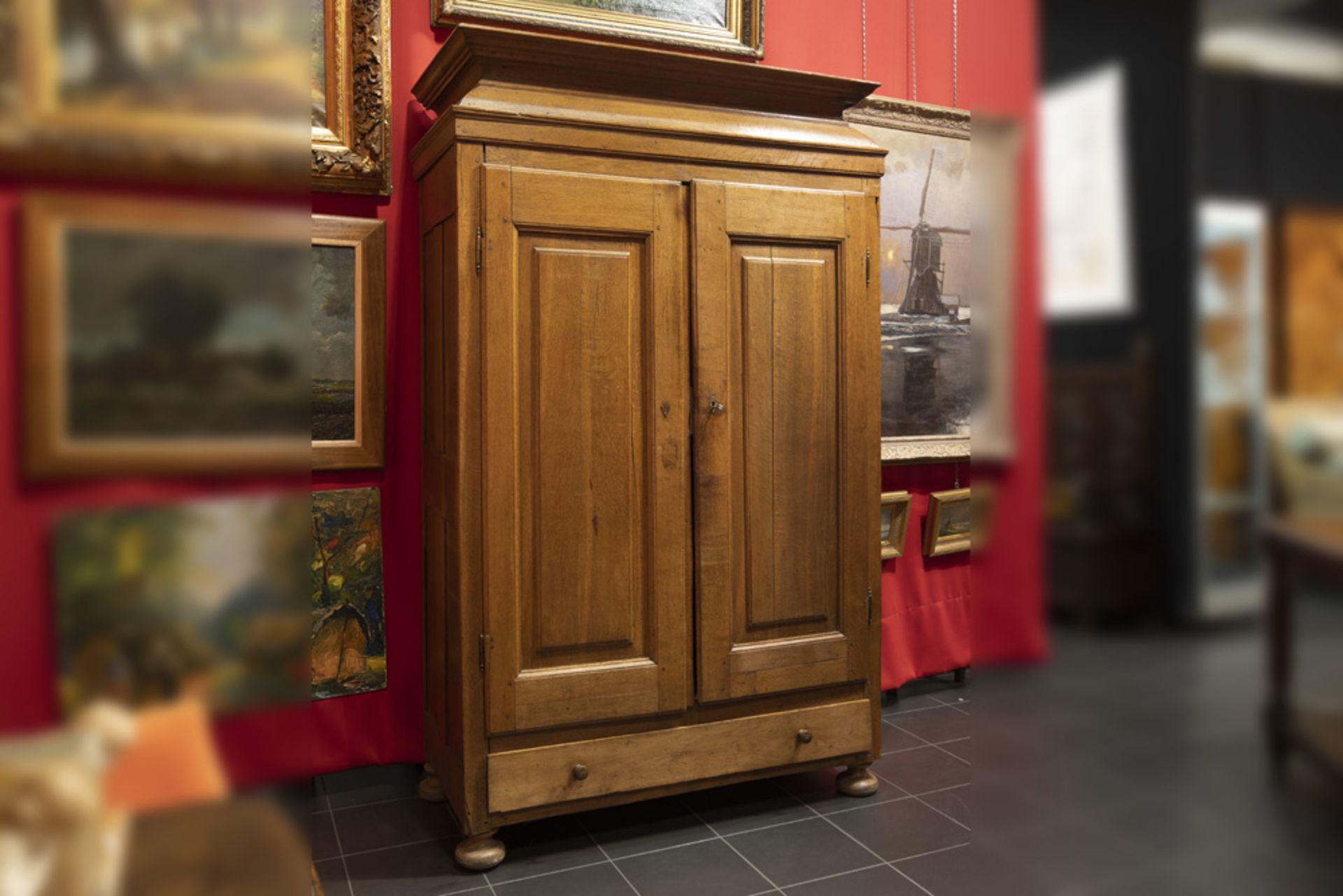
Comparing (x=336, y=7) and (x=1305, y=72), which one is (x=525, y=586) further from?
(x=1305, y=72)

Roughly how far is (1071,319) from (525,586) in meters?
2.13

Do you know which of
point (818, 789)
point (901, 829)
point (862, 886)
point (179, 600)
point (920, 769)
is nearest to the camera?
point (179, 600)

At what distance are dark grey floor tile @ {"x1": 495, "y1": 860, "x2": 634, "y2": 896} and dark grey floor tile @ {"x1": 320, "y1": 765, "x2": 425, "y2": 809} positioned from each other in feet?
2.14

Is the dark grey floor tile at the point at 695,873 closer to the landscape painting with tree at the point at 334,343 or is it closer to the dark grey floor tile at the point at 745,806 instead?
the dark grey floor tile at the point at 745,806

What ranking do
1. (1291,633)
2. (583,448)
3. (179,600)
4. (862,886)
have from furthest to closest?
(583,448), (862,886), (179,600), (1291,633)

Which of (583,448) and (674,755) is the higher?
(583,448)

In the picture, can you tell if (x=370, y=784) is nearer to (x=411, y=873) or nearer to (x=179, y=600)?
(x=411, y=873)

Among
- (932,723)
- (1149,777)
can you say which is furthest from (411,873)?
(1149,777)

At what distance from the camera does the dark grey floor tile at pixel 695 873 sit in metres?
2.10

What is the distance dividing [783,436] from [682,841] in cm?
101

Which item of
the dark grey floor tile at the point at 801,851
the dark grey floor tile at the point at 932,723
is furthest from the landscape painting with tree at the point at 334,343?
the dark grey floor tile at the point at 932,723

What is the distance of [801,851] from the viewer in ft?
7.52

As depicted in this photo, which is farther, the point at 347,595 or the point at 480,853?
the point at 347,595

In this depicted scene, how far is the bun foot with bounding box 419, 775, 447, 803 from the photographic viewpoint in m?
2.58
